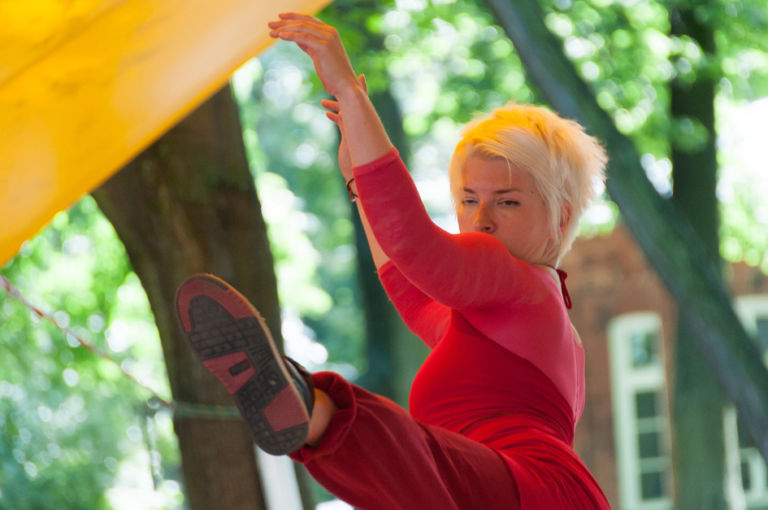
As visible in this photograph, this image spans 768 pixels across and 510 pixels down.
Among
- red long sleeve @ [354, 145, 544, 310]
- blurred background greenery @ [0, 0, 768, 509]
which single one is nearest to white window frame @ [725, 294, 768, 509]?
blurred background greenery @ [0, 0, 768, 509]

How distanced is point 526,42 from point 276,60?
220 inches

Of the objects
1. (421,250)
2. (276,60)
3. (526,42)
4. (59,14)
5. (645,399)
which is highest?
(276,60)

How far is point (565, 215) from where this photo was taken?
6.34 ft


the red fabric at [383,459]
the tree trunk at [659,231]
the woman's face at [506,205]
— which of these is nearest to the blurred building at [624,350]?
the tree trunk at [659,231]

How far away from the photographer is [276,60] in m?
9.66

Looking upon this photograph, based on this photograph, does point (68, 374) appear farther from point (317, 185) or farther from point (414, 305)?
point (414, 305)

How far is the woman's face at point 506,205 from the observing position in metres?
1.83

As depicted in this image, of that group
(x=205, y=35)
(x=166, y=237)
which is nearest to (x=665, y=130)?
(x=166, y=237)

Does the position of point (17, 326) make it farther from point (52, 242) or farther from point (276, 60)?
point (276, 60)

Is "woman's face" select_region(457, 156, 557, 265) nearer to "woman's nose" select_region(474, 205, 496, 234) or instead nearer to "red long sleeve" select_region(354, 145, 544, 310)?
"woman's nose" select_region(474, 205, 496, 234)

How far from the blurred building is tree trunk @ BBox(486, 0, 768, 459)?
16.0 ft

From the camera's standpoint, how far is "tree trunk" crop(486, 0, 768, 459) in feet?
14.4

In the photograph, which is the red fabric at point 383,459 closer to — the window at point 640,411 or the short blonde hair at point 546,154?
the short blonde hair at point 546,154

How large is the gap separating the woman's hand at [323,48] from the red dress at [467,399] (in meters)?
0.16
